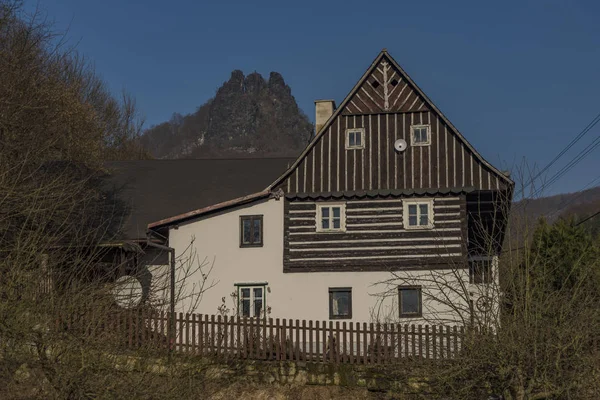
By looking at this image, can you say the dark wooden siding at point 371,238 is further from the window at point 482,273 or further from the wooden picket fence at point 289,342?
the wooden picket fence at point 289,342

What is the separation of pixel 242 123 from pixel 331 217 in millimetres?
131178

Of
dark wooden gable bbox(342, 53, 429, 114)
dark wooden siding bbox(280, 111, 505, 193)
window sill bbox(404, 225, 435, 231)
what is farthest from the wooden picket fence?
dark wooden gable bbox(342, 53, 429, 114)

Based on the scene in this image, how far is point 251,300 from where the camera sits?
2403 cm

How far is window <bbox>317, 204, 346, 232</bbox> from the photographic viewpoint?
2454 centimetres

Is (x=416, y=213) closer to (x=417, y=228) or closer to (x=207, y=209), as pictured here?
(x=417, y=228)

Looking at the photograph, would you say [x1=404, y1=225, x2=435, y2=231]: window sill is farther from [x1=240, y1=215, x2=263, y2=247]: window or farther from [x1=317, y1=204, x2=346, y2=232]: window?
[x1=240, y1=215, x2=263, y2=247]: window

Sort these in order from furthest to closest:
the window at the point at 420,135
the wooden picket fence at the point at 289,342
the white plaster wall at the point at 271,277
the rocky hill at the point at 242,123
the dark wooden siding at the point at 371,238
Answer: the rocky hill at the point at 242,123 < the window at the point at 420,135 < the dark wooden siding at the point at 371,238 < the white plaster wall at the point at 271,277 < the wooden picket fence at the point at 289,342

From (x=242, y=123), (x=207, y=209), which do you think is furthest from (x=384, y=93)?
(x=242, y=123)

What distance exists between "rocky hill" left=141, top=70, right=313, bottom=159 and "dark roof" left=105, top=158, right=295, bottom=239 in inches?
2981

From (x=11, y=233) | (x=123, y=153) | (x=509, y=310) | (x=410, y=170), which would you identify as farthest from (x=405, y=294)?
(x=123, y=153)

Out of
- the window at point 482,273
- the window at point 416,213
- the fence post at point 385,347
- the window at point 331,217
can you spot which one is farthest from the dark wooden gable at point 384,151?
the fence post at point 385,347

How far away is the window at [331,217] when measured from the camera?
80.5 feet

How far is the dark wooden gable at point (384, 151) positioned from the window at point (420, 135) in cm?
12

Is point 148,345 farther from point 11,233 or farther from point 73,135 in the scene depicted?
point 73,135
